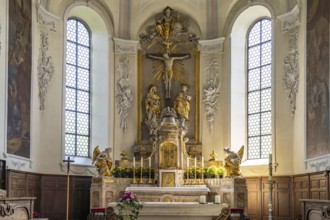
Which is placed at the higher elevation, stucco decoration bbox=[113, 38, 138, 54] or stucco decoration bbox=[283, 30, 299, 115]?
stucco decoration bbox=[113, 38, 138, 54]

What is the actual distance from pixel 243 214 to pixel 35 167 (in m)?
7.45

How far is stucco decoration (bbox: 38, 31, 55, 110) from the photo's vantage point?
2070 cm

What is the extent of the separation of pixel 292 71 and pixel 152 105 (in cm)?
603

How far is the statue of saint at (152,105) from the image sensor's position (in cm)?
2348

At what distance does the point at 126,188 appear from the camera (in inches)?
829

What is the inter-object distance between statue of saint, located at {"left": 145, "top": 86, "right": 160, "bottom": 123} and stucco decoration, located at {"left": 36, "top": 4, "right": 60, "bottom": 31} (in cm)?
474

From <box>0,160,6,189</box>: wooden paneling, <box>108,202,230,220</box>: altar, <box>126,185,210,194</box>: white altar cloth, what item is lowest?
<box>108,202,230,220</box>: altar

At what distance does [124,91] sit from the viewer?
23.5 meters


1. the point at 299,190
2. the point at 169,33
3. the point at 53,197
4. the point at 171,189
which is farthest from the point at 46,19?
the point at 299,190

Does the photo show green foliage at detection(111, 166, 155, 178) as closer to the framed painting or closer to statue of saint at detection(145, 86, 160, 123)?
statue of saint at detection(145, 86, 160, 123)

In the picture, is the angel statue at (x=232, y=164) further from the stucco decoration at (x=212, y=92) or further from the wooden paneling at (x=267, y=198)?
the stucco decoration at (x=212, y=92)

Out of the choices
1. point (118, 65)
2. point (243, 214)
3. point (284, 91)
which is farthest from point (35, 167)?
point (284, 91)

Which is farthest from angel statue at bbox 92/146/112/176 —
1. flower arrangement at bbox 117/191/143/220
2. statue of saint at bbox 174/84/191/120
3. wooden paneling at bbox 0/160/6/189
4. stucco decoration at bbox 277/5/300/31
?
flower arrangement at bbox 117/191/143/220

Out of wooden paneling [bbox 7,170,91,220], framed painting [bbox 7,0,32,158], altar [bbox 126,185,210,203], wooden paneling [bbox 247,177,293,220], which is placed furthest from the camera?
altar [bbox 126,185,210,203]
